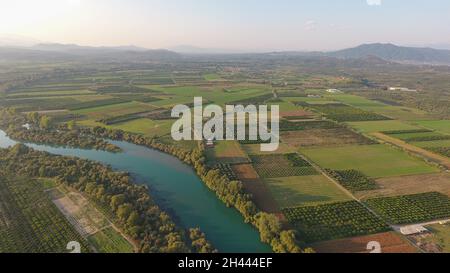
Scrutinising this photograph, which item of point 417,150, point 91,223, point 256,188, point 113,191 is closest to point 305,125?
point 417,150

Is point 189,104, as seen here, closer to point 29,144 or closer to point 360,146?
point 29,144

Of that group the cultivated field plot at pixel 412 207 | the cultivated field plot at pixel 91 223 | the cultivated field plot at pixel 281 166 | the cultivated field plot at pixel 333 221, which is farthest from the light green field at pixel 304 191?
the cultivated field plot at pixel 91 223

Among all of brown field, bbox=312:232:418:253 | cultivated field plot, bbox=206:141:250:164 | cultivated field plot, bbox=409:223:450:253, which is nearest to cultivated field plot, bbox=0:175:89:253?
brown field, bbox=312:232:418:253

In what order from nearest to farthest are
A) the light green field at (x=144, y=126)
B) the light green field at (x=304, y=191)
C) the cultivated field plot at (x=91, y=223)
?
A: the cultivated field plot at (x=91, y=223) → the light green field at (x=304, y=191) → the light green field at (x=144, y=126)

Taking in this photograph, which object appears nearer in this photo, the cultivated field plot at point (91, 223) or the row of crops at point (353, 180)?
the cultivated field plot at point (91, 223)

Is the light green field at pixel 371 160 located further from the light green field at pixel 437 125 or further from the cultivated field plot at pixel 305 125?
the light green field at pixel 437 125

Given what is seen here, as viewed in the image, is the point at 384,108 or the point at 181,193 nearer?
the point at 181,193

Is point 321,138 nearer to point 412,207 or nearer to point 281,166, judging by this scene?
point 281,166
